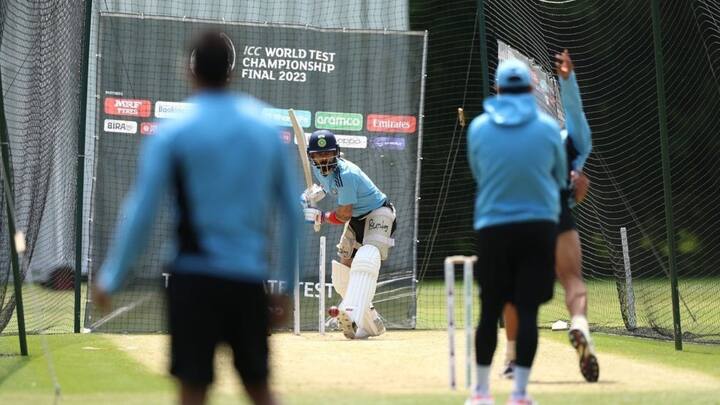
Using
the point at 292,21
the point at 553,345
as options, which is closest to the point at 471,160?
the point at 553,345

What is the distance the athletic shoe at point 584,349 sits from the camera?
30.0 feet

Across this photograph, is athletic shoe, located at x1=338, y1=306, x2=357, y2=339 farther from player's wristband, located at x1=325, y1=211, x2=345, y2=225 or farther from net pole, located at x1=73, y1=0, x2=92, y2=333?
net pole, located at x1=73, y1=0, x2=92, y2=333

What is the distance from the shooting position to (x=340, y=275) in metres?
13.8

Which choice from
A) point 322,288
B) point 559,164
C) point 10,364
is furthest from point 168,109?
point 559,164

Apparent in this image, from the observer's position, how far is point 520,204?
7.68 meters

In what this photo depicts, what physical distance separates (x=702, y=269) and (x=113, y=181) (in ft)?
34.5

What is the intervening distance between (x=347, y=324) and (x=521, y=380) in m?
5.65

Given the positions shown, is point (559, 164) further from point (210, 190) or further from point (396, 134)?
point (396, 134)

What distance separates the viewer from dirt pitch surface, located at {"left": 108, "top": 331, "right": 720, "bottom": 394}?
941 centimetres

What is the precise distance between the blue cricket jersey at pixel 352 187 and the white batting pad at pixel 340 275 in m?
0.58

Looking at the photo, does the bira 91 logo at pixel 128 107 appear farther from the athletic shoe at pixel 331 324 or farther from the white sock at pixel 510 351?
the white sock at pixel 510 351

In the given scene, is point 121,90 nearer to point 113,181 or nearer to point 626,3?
point 113,181

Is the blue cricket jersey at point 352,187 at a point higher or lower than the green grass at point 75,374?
higher

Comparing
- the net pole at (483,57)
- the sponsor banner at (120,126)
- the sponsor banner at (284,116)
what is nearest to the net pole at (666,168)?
the net pole at (483,57)
